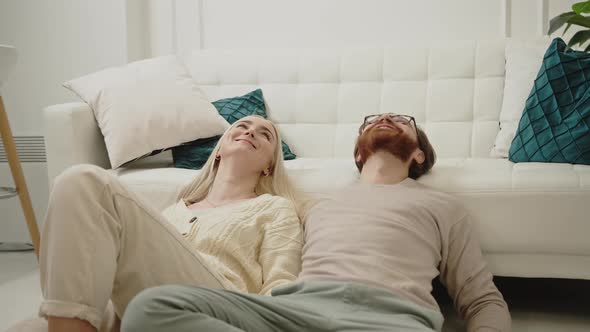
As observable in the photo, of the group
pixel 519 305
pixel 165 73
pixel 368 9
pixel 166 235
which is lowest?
pixel 519 305

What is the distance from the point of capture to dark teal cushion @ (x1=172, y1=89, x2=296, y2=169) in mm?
2533

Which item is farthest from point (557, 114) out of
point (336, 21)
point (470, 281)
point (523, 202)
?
point (336, 21)

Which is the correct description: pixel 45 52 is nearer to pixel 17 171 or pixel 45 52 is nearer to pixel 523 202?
pixel 17 171

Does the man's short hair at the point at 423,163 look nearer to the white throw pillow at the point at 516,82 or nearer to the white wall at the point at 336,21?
the white throw pillow at the point at 516,82

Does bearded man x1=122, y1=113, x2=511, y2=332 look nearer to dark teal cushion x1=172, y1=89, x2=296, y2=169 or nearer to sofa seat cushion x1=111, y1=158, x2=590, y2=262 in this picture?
sofa seat cushion x1=111, y1=158, x2=590, y2=262

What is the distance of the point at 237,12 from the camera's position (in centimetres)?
345

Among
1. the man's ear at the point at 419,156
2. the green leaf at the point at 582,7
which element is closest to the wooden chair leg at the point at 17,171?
the man's ear at the point at 419,156

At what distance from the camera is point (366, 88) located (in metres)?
2.86

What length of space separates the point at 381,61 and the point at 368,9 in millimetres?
494

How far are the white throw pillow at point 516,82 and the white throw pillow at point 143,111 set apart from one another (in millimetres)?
1081

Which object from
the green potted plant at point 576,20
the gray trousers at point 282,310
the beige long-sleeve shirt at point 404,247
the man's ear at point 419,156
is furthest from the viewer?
the green potted plant at point 576,20

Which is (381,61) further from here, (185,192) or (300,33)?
(185,192)

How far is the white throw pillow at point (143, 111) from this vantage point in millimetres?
2494

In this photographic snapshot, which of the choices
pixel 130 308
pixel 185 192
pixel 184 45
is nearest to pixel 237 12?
pixel 184 45
